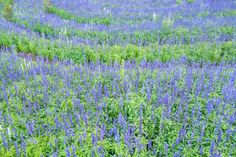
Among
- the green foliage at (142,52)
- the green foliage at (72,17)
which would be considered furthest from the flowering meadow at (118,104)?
the green foliage at (72,17)

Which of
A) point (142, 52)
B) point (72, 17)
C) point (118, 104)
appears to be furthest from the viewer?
point (72, 17)

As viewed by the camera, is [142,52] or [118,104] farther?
[142,52]

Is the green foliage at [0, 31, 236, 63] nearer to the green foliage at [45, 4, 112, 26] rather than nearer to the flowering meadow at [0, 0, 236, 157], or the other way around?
the flowering meadow at [0, 0, 236, 157]

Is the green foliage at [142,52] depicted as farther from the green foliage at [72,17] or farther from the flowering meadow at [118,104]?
the green foliage at [72,17]

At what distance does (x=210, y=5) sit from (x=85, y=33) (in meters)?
7.52

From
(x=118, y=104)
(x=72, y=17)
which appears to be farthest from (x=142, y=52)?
(x=72, y=17)

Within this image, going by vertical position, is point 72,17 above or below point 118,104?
above

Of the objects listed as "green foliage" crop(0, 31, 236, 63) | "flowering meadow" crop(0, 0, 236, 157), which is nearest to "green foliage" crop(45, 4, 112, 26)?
"flowering meadow" crop(0, 0, 236, 157)

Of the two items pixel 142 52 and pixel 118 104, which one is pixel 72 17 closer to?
pixel 142 52

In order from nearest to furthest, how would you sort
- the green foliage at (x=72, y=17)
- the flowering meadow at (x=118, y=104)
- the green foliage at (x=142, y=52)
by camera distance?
the flowering meadow at (x=118, y=104) < the green foliage at (x=142, y=52) < the green foliage at (x=72, y=17)

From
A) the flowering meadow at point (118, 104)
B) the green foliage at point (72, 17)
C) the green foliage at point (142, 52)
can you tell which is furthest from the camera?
the green foliage at point (72, 17)

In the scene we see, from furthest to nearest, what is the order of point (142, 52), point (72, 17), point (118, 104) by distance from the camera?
point (72, 17), point (142, 52), point (118, 104)

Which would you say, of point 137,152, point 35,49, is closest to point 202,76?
point 137,152

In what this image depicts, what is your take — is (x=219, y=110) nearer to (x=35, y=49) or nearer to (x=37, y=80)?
(x=37, y=80)
